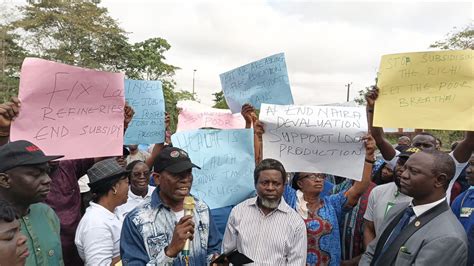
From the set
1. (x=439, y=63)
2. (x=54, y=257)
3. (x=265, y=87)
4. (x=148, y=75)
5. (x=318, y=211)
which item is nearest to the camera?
(x=54, y=257)

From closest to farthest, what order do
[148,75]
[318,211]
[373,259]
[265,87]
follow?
[373,259]
[318,211]
[265,87]
[148,75]

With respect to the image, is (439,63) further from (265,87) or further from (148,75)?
(148,75)

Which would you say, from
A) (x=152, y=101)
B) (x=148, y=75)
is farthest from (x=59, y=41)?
(x=152, y=101)

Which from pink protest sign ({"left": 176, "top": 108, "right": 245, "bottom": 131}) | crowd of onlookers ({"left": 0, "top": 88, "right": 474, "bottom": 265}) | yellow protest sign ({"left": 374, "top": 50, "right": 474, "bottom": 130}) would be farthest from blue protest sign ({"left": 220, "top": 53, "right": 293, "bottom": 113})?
pink protest sign ({"left": 176, "top": 108, "right": 245, "bottom": 131})

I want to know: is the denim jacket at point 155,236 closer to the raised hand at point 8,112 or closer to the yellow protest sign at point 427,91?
the raised hand at point 8,112

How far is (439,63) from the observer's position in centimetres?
363

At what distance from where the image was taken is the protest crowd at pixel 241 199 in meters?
2.66

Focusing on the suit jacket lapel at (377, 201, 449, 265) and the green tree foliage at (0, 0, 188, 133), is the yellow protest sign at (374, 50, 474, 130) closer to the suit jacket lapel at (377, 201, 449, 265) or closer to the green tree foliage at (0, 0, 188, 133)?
the suit jacket lapel at (377, 201, 449, 265)

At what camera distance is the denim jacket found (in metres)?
2.70

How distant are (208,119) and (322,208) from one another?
297 centimetres

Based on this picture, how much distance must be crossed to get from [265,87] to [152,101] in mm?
1347

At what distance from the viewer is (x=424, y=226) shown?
9.29 feet

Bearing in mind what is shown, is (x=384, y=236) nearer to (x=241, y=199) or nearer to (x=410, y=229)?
(x=410, y=229)

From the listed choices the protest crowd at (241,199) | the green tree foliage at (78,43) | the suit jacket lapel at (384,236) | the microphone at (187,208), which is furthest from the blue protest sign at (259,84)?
the green tree foliage at (78,43)
